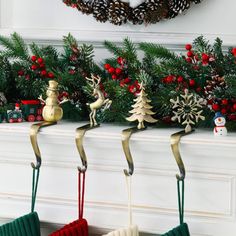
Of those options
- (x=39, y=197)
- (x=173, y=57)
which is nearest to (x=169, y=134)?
(x=173, y=57)

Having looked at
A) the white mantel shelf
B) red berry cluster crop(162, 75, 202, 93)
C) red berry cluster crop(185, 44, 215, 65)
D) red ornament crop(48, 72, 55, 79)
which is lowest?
the white mantel shelf

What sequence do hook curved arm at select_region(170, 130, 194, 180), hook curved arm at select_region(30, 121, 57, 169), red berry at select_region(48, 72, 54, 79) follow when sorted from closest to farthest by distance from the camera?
hook curved arm at select_region(170, 130, 194, 180) < hook curved arm at select_region(30, 121, 57, 169) < red berry at select_region(48, 72, 54, 79)

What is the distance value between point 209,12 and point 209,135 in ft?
1.15

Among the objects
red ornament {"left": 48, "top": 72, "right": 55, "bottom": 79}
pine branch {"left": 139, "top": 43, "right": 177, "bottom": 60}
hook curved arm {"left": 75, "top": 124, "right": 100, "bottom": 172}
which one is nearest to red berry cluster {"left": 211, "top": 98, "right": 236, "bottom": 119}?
pine branch {"left": 139, "top": 43, "right": 177, "bottom": 60}

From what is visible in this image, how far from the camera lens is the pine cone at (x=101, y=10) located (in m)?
1.50

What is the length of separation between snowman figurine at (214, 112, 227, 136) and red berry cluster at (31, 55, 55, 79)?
0.41 metres

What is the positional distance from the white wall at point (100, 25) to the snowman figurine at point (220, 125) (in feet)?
0.85

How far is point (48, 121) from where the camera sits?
137 cm

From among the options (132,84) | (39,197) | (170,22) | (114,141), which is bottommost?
(39,197)

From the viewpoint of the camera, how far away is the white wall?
1.45 metres

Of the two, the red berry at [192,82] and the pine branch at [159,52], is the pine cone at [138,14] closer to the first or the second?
the pine branch at [159,52]

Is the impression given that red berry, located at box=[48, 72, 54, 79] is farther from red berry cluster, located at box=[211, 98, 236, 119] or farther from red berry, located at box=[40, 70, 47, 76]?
red berry cluster, located at box=[211, 98, 236, 119]

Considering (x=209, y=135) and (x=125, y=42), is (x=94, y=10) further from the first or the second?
(x=209, y=135)

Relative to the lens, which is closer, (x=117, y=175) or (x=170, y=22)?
(x=117, y=175)
